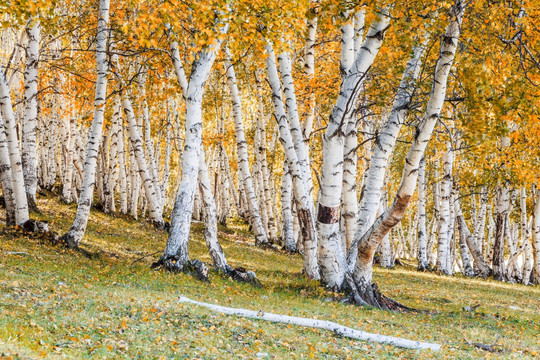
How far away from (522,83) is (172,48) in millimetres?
8192

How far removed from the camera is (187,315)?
793cm

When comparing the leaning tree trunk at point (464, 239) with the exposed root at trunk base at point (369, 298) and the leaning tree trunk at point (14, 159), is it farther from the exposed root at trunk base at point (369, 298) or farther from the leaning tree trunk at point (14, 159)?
the leaning tree trunk at point (14, 159)

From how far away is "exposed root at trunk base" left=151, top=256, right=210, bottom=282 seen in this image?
1177 centimetres

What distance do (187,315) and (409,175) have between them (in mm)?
5184

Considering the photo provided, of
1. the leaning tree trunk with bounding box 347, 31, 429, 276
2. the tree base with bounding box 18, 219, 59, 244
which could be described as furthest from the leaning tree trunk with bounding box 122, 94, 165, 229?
the leaning tree trunk with bounding box 347, 31, 429, 276

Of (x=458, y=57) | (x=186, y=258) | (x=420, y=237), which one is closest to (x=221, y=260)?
(x=186, y=258)

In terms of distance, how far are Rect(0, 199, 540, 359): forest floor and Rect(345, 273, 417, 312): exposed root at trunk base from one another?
533 millimetres

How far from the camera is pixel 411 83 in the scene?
1177cm

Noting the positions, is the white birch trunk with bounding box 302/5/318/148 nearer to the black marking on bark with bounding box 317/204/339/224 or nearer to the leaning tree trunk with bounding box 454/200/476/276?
the black marking on bark with bounding box 317/204/339/224

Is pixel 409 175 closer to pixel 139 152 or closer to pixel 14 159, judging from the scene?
pixel 14 159

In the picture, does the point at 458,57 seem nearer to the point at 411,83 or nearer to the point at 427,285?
the point at 411,83

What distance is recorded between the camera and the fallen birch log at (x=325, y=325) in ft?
26.5

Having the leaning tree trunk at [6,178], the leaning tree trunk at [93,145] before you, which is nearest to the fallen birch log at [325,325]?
the leaning tree trunk at [93,145]

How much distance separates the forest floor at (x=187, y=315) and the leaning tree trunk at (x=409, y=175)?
0.85m
